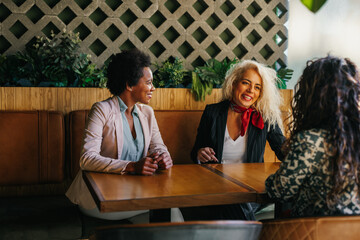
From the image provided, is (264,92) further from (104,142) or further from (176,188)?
(176,188)

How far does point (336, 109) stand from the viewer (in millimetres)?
1046

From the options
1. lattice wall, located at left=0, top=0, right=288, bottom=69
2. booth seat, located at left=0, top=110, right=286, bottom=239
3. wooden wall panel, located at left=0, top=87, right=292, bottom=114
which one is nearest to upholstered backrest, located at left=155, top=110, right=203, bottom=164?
booth seat, located at left=0, top=110, right=286, bottom=239

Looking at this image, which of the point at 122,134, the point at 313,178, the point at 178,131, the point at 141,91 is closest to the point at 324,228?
the point at 313,178

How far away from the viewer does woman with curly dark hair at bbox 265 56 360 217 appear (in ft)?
3.33

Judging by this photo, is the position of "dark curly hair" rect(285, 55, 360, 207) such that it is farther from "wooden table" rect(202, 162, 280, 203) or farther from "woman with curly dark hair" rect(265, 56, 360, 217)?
"wooden table" rect(202, 162, 280, 203)

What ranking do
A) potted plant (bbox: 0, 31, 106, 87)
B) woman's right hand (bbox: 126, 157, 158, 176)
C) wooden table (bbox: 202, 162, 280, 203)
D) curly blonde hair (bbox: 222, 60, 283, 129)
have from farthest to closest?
1. potted plant (bbox: 0, 31, 106, 87)
2. curly blonde hair (bbox: 222, 60, 283, 129)
3. woman's right hand (bbox: 126, 157, 158, 176)
4. wooden table (bbox: 202, 162, 280, 203)

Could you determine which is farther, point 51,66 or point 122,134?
point 51,66

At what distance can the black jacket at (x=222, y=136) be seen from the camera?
192 cm

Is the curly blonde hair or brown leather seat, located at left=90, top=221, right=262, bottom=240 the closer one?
brown leather seat, located at left=90, top=221, right=262, bottom=240

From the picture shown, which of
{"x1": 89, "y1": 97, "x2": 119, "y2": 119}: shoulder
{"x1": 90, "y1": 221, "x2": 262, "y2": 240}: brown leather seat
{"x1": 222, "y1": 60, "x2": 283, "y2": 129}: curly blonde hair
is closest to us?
{"x1": 90, "y1": 221, "x2": 262, "y2": 240}: brown leather seat

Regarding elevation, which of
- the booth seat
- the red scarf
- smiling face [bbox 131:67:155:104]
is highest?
smiling face [bbox 131:67:155:104]

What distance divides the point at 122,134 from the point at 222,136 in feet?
1.84

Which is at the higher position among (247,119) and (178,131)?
(247,119)

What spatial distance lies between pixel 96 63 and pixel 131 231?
5.86 feet
